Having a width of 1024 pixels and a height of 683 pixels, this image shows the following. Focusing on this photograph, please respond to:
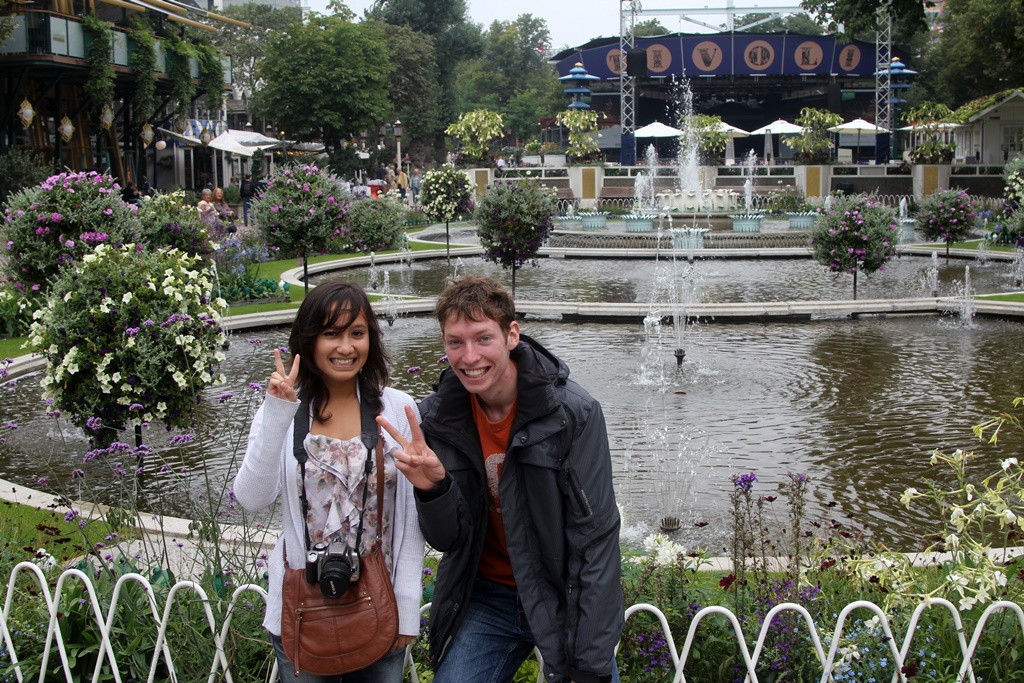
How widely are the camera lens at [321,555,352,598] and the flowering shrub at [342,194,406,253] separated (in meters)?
22.3

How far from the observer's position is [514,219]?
55.9 ft

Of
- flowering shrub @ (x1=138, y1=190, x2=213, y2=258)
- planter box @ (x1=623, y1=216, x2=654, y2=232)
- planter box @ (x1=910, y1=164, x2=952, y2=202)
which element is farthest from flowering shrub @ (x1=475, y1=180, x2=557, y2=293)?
planter box @ (x1=910, y1=164, x2=952, y2=202)

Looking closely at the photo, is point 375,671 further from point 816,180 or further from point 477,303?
point 816,180

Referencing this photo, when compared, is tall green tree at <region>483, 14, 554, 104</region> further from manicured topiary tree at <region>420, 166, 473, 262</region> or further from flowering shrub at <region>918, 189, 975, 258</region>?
flowering shrub at <region>918, 189, 975, 258</region>

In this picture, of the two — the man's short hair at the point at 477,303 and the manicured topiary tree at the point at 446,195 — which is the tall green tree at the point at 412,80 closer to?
the manicured topiary tree at the point at 446,195

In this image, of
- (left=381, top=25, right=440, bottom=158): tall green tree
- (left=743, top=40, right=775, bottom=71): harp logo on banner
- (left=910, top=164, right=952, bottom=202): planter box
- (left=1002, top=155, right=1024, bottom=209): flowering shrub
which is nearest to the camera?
(left=1002, top=155, right=1024, bottom=209): flowering shrub

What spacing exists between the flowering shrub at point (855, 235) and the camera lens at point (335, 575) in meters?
14.4

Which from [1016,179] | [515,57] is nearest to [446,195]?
[1016,179]

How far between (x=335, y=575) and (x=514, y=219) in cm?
1430

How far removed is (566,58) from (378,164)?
15.6m

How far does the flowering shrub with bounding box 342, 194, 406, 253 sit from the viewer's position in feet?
84.0

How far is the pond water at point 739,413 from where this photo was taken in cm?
759

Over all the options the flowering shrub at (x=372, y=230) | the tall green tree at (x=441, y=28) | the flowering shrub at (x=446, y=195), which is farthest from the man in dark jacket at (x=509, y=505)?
the tall green tree at (x=441, y=28)

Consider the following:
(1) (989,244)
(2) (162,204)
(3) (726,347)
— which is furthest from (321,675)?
(1) (989,244)
